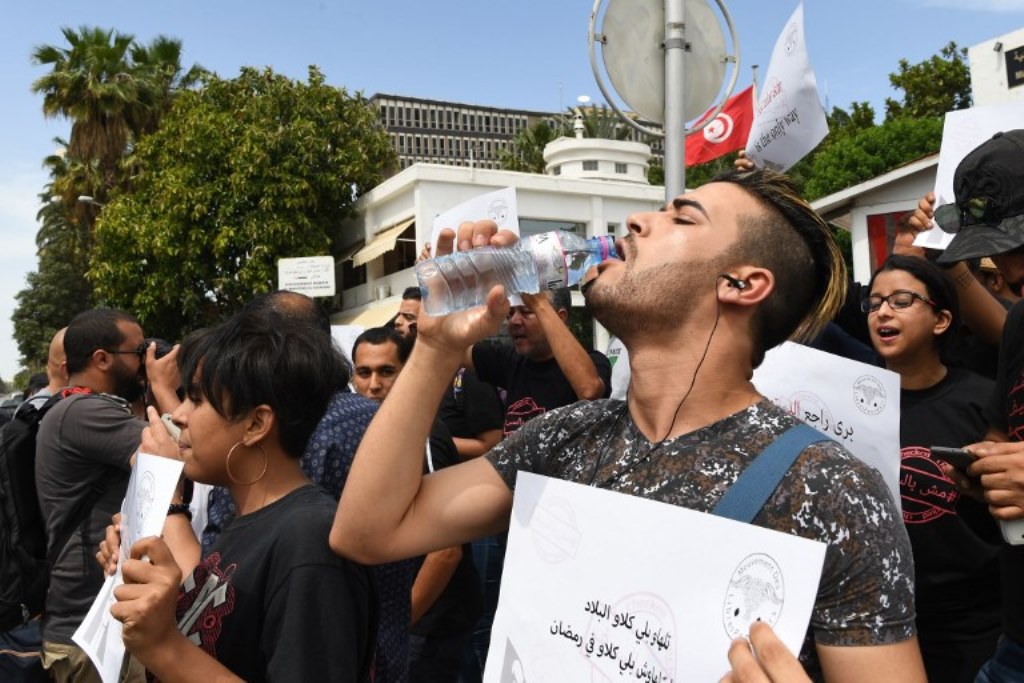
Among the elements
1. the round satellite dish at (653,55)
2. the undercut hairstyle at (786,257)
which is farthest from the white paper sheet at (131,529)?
the round satellite dish at (653,55)

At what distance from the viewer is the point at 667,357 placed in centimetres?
174

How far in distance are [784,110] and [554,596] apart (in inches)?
117

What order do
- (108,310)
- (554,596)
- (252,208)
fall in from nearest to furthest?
1. (554,596)
2. (108,310)
3. (252,208)

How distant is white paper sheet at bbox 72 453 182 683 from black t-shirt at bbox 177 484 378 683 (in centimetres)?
17

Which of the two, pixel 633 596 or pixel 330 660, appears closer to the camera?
pixel 633 596

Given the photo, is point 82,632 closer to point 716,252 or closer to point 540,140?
point 716,252

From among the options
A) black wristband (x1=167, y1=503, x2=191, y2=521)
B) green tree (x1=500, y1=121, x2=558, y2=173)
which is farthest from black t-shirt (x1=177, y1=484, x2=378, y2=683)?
green tree (x1=500, y1=121, x2=558, y2=173)

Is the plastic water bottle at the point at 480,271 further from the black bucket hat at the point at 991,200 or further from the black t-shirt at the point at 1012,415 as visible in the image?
the black t-shirt at the point at 1012,415

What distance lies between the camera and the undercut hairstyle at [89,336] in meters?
3.94

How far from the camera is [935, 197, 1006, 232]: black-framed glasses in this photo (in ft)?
7.60

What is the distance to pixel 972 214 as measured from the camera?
7.80ft

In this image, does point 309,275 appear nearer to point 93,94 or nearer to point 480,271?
point 480,271

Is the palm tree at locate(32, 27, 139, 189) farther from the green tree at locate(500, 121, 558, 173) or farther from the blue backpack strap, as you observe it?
the blue backpack strap

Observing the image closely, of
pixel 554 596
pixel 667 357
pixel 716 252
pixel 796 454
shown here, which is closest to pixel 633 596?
pixel 554 596
